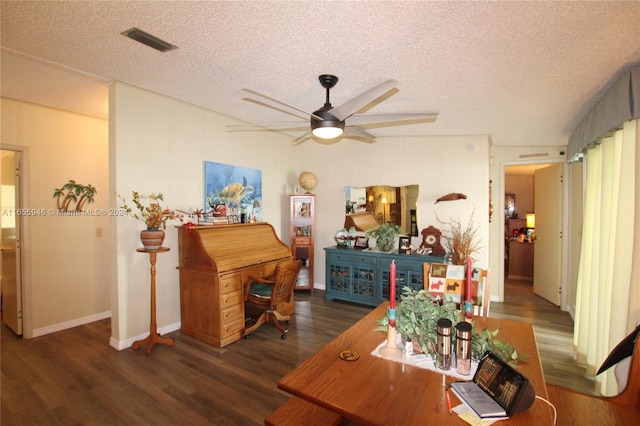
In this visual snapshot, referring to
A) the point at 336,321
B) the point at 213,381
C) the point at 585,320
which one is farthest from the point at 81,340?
the point at 585,320

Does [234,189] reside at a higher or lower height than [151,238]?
higher

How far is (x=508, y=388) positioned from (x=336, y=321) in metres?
2.95

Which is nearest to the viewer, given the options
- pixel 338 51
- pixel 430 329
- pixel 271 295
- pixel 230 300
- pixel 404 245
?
pixel 430 329

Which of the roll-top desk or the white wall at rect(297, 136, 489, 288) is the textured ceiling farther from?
the roll-top desk

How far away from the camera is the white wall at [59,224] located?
11.3 ft

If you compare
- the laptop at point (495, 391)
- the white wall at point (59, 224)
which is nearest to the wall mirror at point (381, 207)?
the white wall at point (59, 224)

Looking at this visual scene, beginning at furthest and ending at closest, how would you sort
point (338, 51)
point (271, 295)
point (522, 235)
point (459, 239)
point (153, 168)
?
point (522, 235)
point (459, 239)
point (271, 295)
point (153, 168)
point (338, 51)

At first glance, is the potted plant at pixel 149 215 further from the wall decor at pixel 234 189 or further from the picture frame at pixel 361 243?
the picture frame at pixel 361 243

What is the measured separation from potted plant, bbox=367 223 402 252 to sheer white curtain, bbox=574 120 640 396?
2.16 metres

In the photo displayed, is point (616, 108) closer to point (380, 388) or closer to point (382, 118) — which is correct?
point (382, 118)

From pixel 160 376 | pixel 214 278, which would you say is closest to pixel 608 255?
pixel 214 278

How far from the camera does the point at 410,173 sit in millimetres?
4844

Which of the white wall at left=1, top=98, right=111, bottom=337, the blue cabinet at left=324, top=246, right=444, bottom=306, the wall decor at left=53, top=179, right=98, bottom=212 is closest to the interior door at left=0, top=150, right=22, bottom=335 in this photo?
the white wall at left=1, top=98, right=111, bottom=337

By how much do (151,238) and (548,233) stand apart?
18.4 ft
